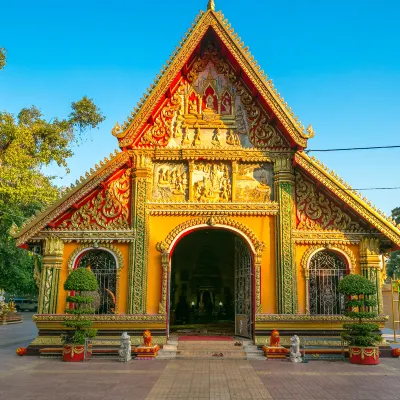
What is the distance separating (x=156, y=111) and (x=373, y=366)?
32.8ft

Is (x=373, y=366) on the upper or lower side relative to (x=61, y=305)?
lower

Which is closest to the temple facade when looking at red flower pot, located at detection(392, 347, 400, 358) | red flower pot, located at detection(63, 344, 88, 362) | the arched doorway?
red flower pot, located at detection(392, 347, 400, 358)

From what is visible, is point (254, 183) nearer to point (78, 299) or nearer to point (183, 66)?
point (183, 66)

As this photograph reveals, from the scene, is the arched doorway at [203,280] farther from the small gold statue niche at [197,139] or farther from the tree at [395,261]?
the tree at [395,261]

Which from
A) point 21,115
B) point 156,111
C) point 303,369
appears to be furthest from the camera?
point 21,115

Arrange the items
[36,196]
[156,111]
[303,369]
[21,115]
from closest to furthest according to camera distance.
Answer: [303,369] < [156,111] < [36,196] < [21,115]

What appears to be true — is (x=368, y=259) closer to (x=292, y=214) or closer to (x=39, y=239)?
(x=292, y=214)

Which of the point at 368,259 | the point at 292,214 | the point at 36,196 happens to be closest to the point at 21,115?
the point at 36,196

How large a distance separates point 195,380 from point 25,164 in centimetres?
1708

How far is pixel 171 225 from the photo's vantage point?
1473cm

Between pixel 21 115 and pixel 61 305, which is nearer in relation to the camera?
pixel 61 305

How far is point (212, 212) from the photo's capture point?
48.2 feet

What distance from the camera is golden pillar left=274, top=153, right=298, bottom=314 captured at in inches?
553

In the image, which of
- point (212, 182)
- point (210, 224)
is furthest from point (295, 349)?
point (212, 182)
